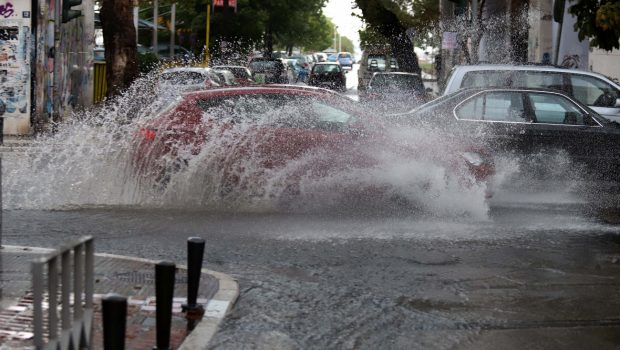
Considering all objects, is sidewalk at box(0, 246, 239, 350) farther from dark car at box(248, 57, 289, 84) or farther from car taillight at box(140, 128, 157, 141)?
dark car at box(248, 57, 289, 84)

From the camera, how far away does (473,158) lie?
496 inches

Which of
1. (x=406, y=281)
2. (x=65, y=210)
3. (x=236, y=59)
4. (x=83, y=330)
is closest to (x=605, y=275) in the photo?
(x=406, y=281)

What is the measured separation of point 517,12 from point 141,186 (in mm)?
28521

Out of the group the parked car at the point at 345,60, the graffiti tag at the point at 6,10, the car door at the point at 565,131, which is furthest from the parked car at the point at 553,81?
the parked car at the point at 345,60

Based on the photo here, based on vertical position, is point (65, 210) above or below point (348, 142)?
below

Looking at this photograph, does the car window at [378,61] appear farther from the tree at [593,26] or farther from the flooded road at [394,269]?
the flooded road at [394,269]

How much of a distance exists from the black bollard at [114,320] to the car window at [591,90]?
12.6m

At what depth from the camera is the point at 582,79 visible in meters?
16.7

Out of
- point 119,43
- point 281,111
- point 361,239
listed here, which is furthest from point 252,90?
point 119,43

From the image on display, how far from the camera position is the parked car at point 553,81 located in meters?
16.5

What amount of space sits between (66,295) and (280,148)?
7.52 meters

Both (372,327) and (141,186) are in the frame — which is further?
(141,186)

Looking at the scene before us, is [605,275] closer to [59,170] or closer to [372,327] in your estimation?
[372,327]

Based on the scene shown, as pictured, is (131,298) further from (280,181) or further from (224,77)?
(224,77)
